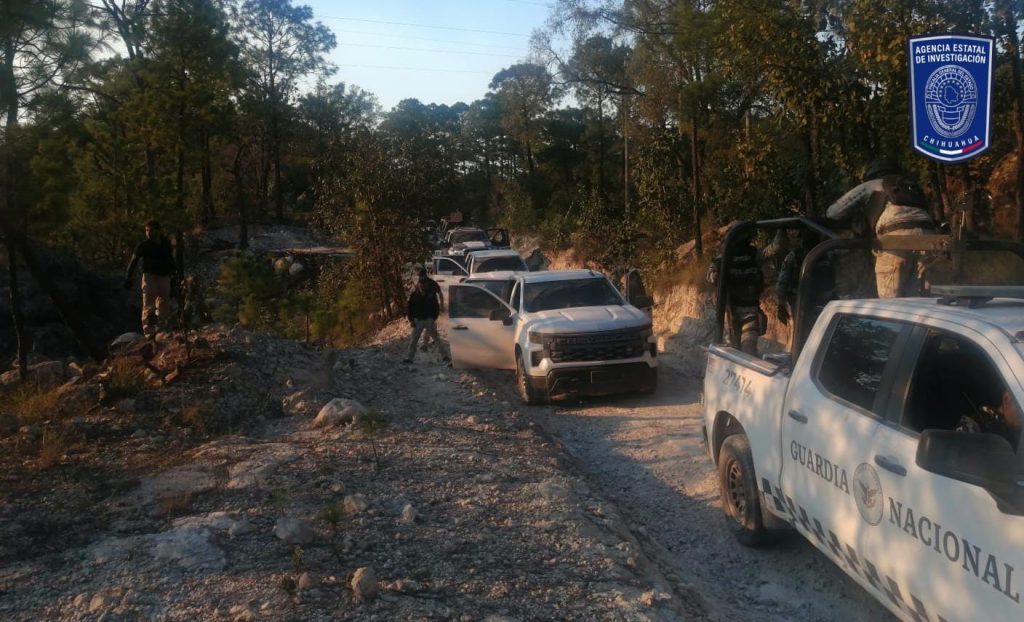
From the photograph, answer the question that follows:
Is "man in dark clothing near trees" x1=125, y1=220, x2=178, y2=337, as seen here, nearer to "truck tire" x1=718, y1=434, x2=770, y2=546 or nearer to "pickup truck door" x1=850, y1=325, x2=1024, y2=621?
"truck tire" x1=718, y1=434, x2=770, y2=546

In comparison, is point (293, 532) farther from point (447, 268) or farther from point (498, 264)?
point (447, 268)

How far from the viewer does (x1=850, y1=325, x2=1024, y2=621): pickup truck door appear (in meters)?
2.79

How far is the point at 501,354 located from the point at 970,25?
736 cm

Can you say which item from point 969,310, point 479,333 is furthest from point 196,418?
point 969,310

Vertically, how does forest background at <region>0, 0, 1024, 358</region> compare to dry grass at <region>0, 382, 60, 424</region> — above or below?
above

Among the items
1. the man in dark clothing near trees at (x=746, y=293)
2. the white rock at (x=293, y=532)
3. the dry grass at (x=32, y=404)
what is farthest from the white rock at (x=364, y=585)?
the man in dark clothing near trees at (x=746, y=293)

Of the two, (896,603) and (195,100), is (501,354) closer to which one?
(896,603)

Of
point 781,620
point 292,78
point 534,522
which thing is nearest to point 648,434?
point 534,522

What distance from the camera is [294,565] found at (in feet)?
14.6

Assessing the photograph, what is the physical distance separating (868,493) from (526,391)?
725 cm

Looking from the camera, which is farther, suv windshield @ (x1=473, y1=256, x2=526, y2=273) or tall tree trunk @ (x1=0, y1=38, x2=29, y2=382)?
suv windshield @ (x1=473, y1=256, x2=526, y2=273)

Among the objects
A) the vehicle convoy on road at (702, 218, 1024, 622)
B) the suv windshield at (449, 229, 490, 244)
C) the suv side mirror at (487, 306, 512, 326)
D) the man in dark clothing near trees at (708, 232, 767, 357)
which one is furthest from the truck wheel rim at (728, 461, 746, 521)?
the suv windshield at (449, 229, 490, 244)

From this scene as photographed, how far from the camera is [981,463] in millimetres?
2746

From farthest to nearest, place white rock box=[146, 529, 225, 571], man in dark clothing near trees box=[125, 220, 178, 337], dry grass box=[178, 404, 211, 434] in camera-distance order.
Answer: man in dark clothing near trees box=[125, 220, 178, 337] < dry grass box=[178, 404, 211, 434] < white rock box=[146, 529, 225, 571]
